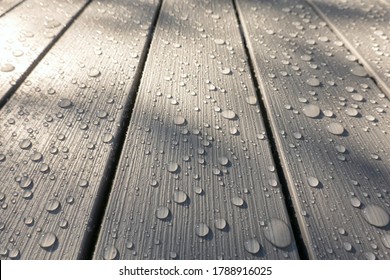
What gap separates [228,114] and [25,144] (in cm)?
38

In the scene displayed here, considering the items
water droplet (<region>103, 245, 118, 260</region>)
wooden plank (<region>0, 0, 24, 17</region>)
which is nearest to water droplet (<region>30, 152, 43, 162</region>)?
water droplet (<region>103, 245, 118, 260</region>)

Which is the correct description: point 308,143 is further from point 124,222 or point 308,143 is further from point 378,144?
point 124,222

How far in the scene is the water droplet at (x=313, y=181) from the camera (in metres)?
0.55

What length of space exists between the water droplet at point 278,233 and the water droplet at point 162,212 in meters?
0.15

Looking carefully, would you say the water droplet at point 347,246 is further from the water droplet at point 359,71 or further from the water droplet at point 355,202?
the water droplet at point 359,71

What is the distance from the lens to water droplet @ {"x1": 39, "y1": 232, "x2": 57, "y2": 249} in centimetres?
44

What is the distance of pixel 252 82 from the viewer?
30.5 inches

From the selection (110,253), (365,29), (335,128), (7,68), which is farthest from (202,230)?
(365,29)

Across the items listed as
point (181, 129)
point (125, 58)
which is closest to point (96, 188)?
point (181, 129)

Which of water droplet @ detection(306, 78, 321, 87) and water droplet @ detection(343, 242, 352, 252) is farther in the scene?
water droplet @ detection(306, 78, 321, 87)

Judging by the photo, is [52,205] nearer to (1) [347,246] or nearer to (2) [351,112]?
(1) [347,246]

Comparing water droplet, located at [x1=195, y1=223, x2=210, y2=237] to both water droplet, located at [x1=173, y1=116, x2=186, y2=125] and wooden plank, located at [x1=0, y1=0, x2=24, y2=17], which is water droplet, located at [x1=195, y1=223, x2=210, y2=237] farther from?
wooden plank, located at [x1=0, y1=0, x2=24, y2=17]

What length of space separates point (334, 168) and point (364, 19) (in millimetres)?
777

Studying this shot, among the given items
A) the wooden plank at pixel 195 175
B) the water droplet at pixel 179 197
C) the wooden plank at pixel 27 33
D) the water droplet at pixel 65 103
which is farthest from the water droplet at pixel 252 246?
the wooden plank at pixel 27 33
